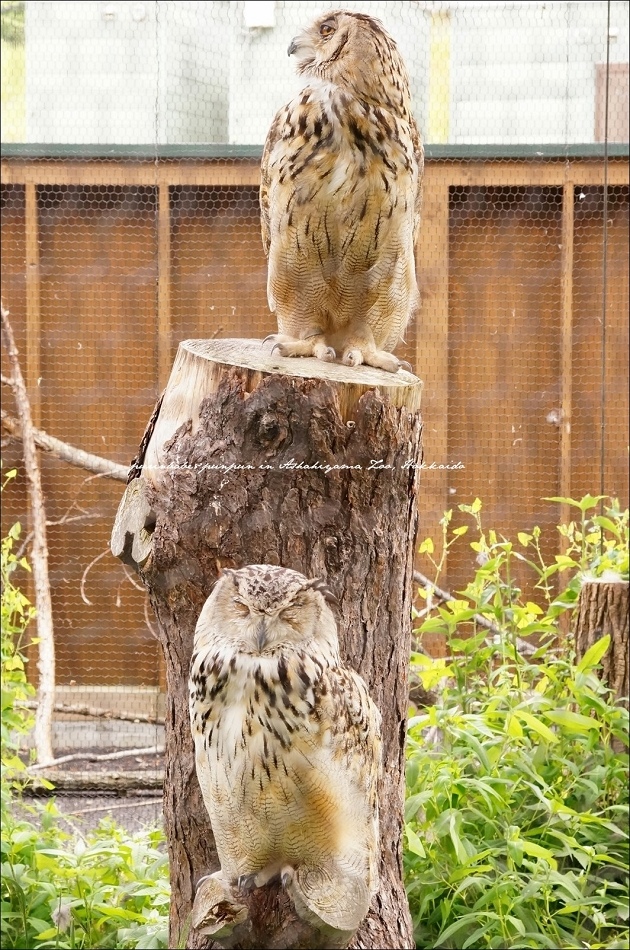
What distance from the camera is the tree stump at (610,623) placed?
2.52 m

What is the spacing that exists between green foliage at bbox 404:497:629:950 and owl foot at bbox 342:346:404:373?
77 cm

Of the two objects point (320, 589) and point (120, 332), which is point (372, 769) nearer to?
point (320, 589)

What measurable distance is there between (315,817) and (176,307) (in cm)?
154

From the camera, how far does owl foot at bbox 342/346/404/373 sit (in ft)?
5.67

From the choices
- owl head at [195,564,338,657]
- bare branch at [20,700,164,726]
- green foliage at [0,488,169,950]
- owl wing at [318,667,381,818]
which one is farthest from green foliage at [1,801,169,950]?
owl head at [195,564,338,657]

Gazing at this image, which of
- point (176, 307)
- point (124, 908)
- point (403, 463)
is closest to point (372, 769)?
point (403, 463)

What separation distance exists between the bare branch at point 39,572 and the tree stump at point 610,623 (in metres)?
1.40

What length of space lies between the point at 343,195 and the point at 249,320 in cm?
92

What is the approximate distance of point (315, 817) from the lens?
4.33 ft

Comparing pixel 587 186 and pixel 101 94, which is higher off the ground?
pixel 101 94

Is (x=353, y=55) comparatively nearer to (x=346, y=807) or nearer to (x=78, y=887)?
(x=346, y=807)

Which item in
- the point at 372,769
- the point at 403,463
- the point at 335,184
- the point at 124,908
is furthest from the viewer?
the point at 124,908

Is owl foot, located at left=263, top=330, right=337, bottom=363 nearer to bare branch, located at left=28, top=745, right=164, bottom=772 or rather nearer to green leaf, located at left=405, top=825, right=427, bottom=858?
Answer: green leaf, located at left=405, top=825, right=427, bottom=858

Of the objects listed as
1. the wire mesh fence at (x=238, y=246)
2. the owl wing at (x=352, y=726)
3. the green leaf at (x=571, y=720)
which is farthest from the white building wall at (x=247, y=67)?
the owl wing at (x=352, y=726)
